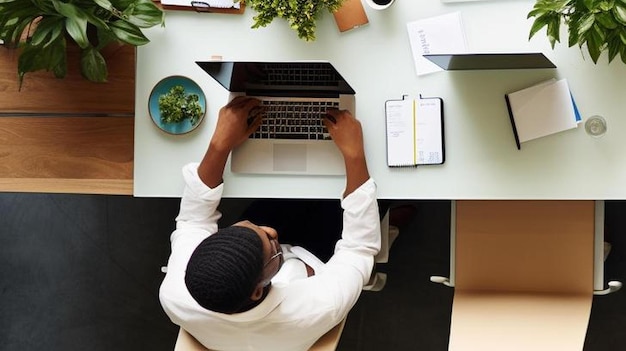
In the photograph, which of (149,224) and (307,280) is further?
(149,224)

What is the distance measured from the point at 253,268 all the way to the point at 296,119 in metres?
0.46

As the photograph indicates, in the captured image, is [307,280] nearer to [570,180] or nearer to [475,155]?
[475,155]

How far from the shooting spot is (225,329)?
1.37 metres

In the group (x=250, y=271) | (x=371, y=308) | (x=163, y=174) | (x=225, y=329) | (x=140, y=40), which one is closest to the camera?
(x=250, y=271)

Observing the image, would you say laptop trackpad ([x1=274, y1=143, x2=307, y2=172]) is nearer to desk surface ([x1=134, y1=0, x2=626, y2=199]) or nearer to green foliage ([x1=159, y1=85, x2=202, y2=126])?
desk surface ([x1=134, y1=0, x2=626, y2=199])

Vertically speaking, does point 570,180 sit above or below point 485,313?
above

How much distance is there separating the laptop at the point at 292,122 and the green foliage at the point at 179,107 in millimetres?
91

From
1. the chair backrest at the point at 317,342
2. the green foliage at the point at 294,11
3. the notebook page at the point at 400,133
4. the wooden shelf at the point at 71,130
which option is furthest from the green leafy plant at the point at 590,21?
the wooden shelf at the point at 71,130

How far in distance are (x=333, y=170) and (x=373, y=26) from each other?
356 mm

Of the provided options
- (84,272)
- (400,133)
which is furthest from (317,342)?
(84,272)

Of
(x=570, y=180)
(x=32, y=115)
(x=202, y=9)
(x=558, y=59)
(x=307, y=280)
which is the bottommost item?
(x=307, y=280)

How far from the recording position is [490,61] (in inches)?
56.1

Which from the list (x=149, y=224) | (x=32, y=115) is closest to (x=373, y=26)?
(x=32, y=115)

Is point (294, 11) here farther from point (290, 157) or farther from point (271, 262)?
point (271, 262)
